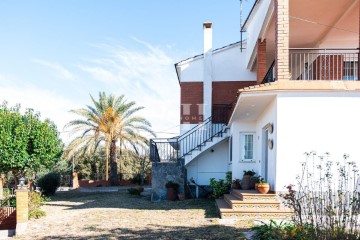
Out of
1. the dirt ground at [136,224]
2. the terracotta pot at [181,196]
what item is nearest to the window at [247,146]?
the dirt ground at [136,224]

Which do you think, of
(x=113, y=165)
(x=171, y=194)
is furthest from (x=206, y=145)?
(x=113, y=165)

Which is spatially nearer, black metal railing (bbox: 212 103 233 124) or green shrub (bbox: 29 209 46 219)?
green shrub (bbox: 29 209 46 219)

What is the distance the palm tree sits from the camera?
24109mm

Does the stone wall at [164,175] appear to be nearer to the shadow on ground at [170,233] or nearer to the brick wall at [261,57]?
the brick wall at [261,57]

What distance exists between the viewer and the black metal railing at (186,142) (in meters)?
15.9

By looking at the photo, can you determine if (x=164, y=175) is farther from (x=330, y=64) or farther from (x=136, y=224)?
(x=330, y=64)

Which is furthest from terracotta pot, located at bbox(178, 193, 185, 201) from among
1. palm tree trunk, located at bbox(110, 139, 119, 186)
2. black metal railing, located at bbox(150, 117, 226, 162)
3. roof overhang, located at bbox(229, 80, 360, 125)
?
palm tree trunk, located at bbox(110, 139, 119, 186)

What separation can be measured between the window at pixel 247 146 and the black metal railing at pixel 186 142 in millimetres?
2005

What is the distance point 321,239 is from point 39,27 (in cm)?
1040

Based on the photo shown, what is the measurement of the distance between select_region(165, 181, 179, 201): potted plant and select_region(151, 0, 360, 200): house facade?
4.18 feet

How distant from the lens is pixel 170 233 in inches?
308

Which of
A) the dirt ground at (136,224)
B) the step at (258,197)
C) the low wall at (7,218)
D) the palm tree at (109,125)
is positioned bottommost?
the low wall at (7,218)

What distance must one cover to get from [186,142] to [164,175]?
9.36 feet

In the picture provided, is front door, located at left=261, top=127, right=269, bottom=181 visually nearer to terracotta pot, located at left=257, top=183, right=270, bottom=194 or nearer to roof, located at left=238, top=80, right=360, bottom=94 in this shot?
terracotta pot, located at left=257, top=183, right=270, bottom=194
